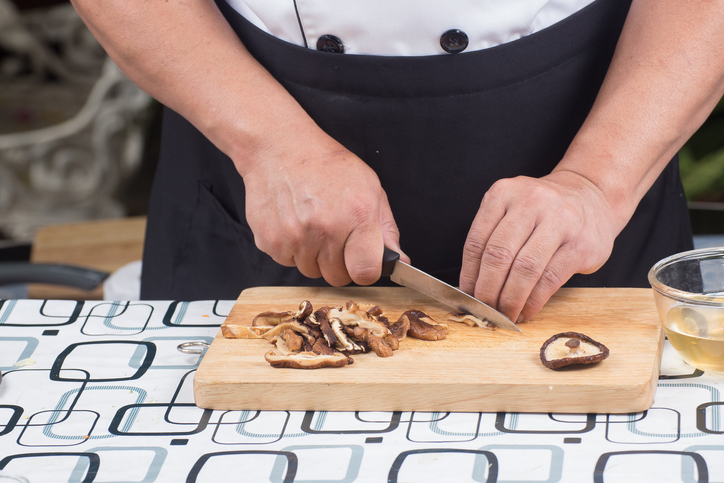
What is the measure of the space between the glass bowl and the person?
12 centimetres

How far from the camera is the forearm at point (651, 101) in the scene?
1.08 m

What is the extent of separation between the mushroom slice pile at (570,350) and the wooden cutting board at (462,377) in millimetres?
13

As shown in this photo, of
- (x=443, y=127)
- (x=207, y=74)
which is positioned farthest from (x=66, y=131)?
(x=443, y=127)

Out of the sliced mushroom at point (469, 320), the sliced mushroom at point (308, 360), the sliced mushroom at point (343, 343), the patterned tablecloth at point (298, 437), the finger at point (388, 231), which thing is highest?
the finger at point (388, 231)

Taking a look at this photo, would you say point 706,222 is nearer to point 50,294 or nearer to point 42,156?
point 50,294

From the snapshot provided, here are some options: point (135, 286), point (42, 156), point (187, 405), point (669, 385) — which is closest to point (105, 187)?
point (42, 156)

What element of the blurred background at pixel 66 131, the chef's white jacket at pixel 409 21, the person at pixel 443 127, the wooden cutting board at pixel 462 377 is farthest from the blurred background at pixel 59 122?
the wooden cutting board at pixel 462 377

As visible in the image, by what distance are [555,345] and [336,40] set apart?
0.55 m

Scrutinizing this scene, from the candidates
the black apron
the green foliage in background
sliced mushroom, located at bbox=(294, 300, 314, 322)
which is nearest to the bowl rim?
the black apron

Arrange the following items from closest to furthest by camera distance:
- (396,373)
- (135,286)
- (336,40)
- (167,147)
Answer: (396,373), (336,40), (167,147), (135,286)

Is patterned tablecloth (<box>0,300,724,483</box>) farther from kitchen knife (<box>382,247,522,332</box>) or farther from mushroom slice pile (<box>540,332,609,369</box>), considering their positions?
kitchen knife (<box>382,247,522,332</box>)

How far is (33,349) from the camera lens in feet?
3.37

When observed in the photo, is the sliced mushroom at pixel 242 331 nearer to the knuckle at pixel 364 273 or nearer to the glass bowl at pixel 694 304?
the knuckle at pixel 364 273

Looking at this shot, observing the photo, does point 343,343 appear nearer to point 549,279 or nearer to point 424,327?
point 424,327
